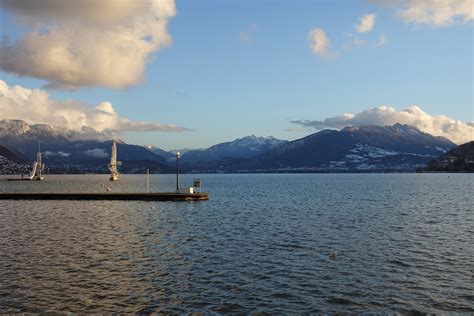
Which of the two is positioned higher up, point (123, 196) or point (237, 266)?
point (123, 196)

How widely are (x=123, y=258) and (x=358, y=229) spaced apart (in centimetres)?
3204

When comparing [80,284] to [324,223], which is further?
[324,223]

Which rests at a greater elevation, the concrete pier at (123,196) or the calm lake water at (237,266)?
the concrete pier at (123,196)

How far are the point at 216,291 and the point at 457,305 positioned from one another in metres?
14.3

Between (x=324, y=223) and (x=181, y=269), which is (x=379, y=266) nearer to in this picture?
(x=181, y=269)

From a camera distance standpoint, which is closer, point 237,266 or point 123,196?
point 237,266

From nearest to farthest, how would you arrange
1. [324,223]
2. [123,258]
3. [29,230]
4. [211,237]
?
[123,258] → [211,237] → [29,230] → [324,223]

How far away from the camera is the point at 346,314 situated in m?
23.6

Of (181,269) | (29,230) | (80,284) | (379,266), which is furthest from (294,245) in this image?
(29,230)

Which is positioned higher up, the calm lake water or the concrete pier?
the concrete pier

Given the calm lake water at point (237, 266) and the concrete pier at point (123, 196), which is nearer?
the calm lake water at point (237, 266)

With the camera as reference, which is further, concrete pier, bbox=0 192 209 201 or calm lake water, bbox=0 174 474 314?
concrete pier, bbox=0 192 209 201

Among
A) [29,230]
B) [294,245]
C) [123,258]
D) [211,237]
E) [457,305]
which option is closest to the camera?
[457,305]

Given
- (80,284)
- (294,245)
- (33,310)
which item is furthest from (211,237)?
(33,310)
